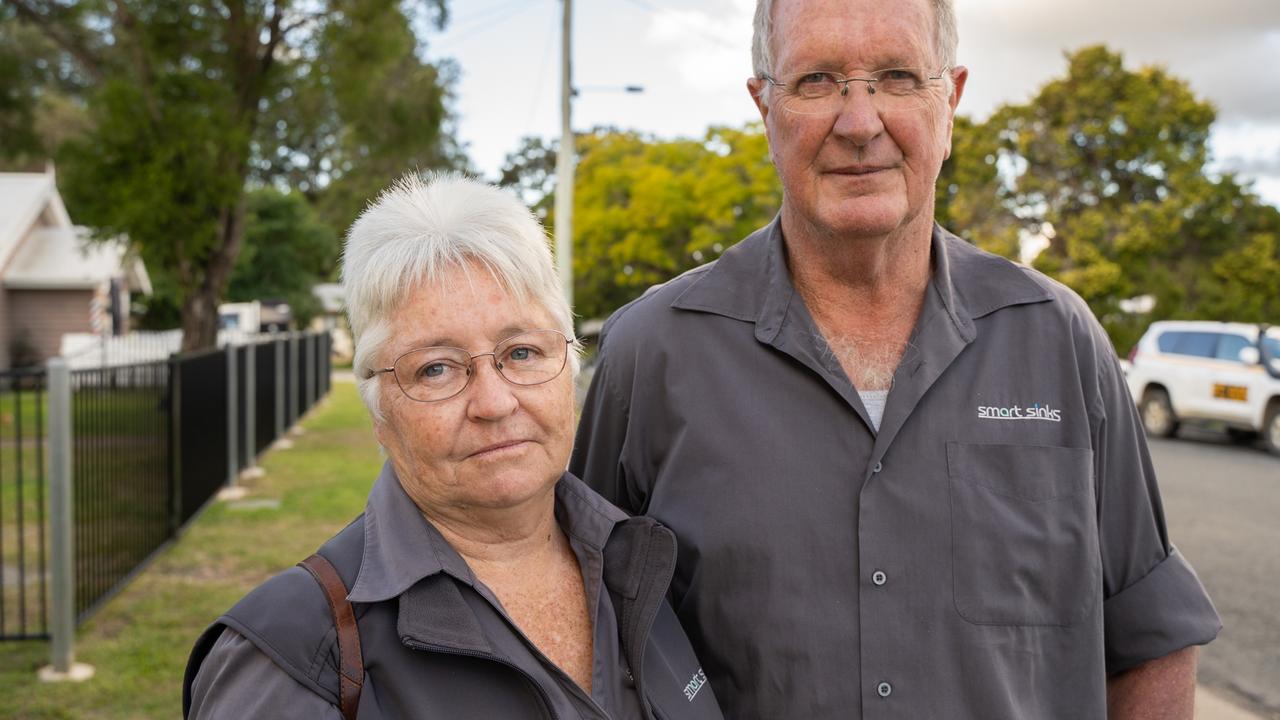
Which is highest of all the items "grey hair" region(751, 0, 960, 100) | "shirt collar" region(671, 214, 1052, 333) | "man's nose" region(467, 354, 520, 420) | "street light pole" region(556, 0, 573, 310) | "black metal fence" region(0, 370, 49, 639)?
"street light pole" region(556, 0, 573, 310)

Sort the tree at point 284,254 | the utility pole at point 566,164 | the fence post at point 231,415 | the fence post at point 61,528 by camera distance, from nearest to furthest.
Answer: the fence post at point 61,528 < the fence post at point 231,415 < the utility pole at point 566,164 < the tree at point 284,254

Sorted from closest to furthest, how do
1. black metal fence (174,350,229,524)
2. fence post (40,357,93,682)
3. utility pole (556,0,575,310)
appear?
fence post (40,357,93,682) → black metal fence (174,350,229,524) → utility pole (556,0,575,310)

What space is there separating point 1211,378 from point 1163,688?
1702 centimetres

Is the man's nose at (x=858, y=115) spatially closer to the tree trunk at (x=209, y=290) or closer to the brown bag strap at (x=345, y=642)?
the brown bag strap at (x=345, y=642)

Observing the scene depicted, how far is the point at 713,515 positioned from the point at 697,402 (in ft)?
0.79


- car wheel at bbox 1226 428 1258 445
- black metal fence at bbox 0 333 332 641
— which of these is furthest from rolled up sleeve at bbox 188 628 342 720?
car wheel at bbox 1226 428 1258 445

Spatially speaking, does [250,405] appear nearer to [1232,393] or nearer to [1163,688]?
[1163,688]

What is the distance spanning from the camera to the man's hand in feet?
7.77

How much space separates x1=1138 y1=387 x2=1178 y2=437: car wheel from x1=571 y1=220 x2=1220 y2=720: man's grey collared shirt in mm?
17795

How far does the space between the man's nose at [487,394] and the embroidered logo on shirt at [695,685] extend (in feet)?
2.12

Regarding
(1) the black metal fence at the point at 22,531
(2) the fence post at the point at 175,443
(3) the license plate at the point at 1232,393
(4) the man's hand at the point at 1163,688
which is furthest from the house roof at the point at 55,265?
(4) the man's hand at the point at 1163,688

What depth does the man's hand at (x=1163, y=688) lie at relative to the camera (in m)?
2.37

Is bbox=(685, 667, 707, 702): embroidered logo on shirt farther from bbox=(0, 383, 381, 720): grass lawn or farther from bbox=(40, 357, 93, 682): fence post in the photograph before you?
bbox=(40, 357, 93, 682): fence post

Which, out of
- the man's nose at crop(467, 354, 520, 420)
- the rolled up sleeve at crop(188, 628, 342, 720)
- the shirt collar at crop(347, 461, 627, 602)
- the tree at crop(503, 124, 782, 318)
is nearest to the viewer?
the rolled up sleeve at crop(188, 628, 342, 720)
